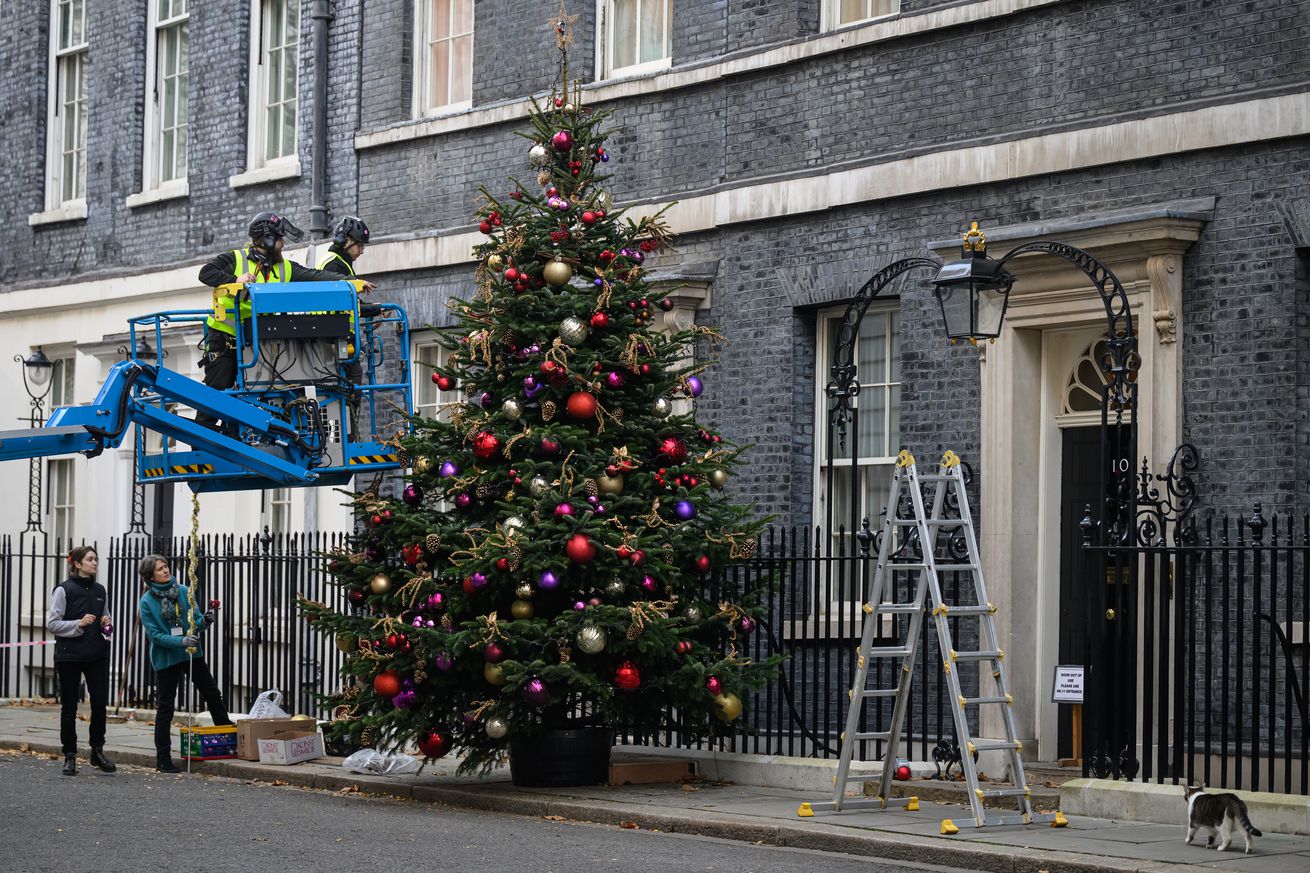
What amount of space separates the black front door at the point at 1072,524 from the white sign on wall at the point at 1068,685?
173cm

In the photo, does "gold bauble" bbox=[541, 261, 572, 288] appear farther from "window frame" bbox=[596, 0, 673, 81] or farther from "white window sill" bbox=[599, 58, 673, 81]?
"window frame" bbox=[596, 0, 673, 81]

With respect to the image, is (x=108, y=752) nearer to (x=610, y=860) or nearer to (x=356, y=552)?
(x=356, y=552)

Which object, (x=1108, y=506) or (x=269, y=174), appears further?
(x=269, y=174)

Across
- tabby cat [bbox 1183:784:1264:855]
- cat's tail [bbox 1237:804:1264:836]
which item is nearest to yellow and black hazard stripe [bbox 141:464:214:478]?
tabby cat [bbox 1183:784:1264:855]

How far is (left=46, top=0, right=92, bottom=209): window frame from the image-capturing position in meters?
25.8

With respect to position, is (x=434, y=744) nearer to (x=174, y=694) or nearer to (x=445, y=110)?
(x=174, y=694)

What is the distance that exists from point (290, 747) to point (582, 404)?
413 centimetres

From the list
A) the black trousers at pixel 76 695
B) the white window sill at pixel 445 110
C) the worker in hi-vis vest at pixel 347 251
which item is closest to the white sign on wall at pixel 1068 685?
the worker in hi-vis vest at pixel 347 251

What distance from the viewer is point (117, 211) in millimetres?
24609

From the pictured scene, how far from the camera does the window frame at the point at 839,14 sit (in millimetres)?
16297

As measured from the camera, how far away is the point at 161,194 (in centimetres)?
2388

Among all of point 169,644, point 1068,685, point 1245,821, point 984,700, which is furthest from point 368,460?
point 1245,821

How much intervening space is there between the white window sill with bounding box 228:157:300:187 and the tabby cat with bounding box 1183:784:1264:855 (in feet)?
44.0

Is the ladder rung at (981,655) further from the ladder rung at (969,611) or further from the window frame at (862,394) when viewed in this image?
the window frame at (862,394)
